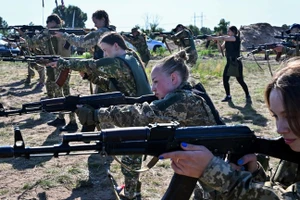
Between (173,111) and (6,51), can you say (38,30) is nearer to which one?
(173,111)

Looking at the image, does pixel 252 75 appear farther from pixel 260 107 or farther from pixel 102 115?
pixel 102 115

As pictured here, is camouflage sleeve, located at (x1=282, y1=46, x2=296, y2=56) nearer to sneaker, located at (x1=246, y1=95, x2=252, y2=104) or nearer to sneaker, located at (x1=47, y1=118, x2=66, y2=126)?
sneaker, located at (x1=246, y1=95, x2=252, y2=104)

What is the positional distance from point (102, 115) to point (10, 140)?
463 cm

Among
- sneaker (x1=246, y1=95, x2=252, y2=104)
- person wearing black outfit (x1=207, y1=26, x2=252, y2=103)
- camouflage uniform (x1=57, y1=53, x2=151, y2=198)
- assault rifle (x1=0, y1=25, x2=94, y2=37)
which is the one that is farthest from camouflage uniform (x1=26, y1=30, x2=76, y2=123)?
sneaker (x1=246, y1=95, x2=252, y2=104)

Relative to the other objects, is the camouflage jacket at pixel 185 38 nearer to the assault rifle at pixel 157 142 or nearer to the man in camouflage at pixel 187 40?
the man in camouflage at pixel 187 40

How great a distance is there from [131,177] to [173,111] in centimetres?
165

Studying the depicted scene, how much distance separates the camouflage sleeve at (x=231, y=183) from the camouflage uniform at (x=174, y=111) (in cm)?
104

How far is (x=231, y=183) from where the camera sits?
195cm

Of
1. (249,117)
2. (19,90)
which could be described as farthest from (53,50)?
(249,117)

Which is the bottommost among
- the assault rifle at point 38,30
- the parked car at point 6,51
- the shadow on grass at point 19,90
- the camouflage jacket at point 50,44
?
the shadow on grass at point 19,90

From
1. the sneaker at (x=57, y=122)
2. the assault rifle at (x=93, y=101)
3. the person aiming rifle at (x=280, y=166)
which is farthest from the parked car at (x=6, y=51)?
the person aiming rifle at (x=280, y=166)

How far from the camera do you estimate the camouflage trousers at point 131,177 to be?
4281 millimetres

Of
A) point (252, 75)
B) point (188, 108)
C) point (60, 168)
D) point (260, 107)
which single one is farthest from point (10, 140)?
point (252, 75)

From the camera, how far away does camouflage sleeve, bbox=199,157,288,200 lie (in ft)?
6.29
